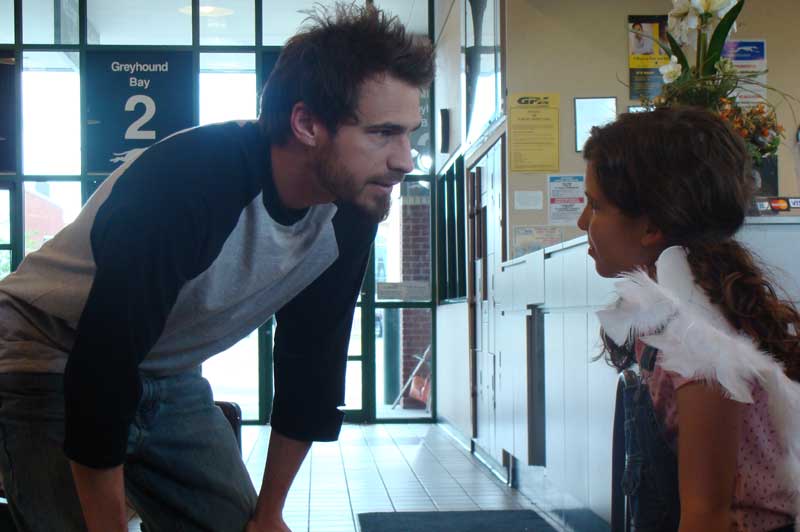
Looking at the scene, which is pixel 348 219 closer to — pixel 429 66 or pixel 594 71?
pixel 429 66

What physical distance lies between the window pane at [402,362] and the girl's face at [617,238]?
6868 millimetres

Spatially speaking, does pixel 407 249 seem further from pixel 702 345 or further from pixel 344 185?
pixel 702 345

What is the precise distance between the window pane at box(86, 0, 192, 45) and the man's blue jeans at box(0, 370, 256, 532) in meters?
7.12

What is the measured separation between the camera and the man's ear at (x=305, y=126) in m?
1.44

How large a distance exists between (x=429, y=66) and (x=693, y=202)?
1.55 feet

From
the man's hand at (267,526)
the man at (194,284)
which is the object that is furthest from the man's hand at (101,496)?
the man's hand at (267,526)

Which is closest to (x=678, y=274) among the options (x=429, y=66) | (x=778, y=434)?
(x=778, y=434)

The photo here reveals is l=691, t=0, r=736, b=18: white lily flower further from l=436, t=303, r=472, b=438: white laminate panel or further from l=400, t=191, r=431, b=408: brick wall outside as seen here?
l=400, t=191, r=431, b=408: brick wall outside

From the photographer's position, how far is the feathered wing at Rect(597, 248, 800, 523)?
1109 millimetres

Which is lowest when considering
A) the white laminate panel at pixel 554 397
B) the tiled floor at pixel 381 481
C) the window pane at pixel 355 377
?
the tiled floor at pixel 381 481

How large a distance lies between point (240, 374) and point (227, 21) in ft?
10.1

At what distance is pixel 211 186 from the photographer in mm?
1304

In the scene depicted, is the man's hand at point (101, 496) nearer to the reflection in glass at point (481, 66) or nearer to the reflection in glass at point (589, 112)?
the reflection in glass at point (589, 112)

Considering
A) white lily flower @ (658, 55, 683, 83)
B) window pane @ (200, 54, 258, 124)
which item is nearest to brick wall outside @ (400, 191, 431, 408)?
window pane @ (200, 54, 258, 124)
